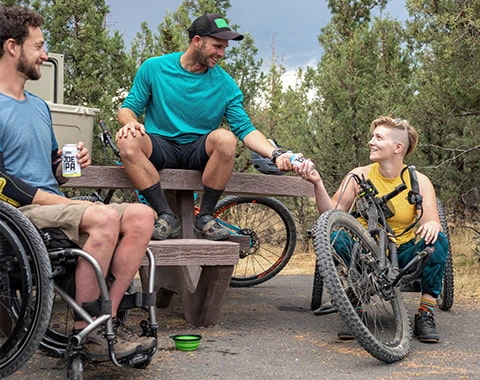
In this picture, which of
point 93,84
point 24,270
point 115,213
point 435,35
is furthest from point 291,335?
point 93,84

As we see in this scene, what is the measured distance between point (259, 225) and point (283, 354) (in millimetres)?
2796

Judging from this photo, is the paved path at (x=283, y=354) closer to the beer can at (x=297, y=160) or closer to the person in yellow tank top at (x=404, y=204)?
the person in yellow tank top at (x=404, y=204)

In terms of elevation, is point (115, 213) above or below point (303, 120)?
below

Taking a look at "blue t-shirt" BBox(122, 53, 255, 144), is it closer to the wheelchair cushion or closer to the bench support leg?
the bench support leg

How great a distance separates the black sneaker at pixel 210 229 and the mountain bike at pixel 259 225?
92 cm

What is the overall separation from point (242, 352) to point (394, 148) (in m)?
1.42

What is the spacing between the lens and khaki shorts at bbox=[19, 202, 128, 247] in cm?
265

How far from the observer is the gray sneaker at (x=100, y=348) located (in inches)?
103

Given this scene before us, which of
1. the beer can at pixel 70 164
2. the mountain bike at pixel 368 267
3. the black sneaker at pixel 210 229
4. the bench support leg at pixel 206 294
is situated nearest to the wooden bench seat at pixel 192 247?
the bench support leg at pixel 206 294

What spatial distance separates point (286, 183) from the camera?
4.30m

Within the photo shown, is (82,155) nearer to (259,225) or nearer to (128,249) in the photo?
(128,249)

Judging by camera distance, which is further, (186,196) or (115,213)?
(186,196)

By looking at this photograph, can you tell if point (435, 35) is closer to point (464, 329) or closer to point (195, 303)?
point (464, 329)

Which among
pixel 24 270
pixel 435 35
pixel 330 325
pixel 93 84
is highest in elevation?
pixel 435 35
